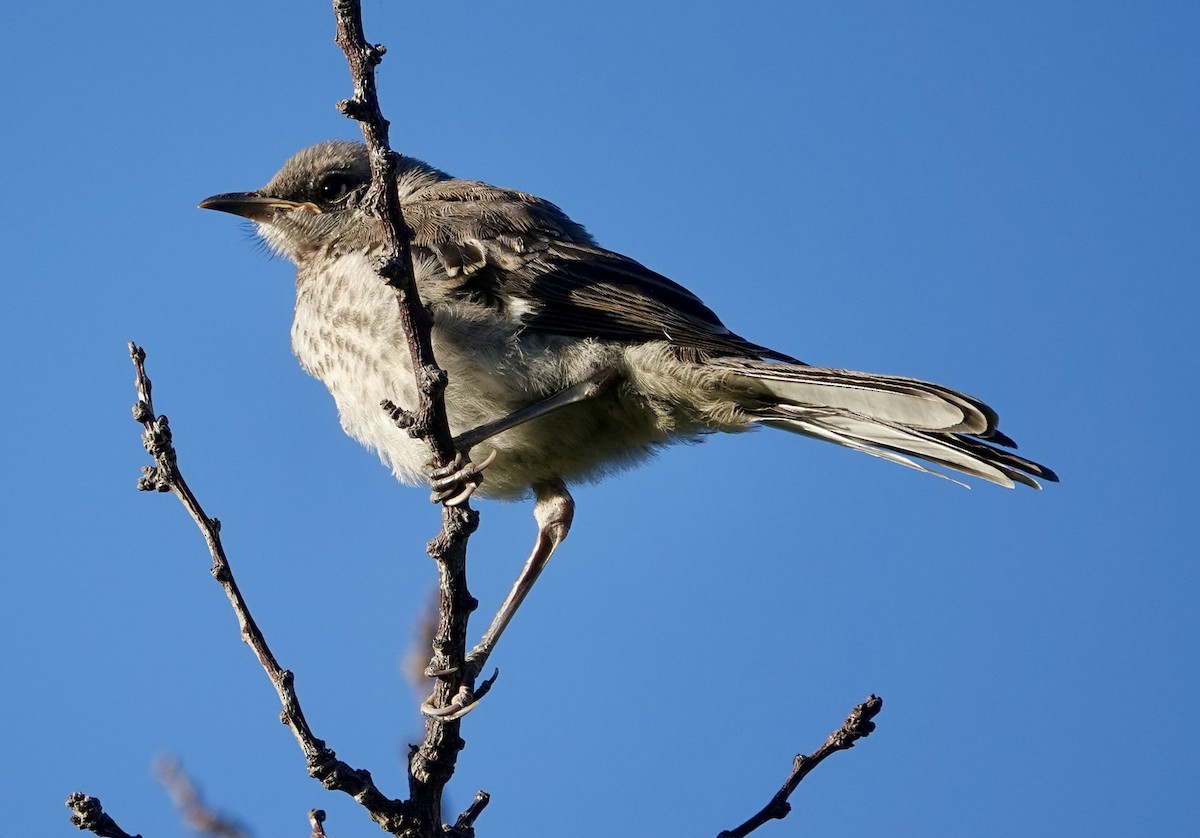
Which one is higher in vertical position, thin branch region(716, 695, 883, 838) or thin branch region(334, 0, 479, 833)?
thin branch region(334, 0, 479, 833)

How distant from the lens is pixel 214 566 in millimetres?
3957

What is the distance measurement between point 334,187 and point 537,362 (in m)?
1.87

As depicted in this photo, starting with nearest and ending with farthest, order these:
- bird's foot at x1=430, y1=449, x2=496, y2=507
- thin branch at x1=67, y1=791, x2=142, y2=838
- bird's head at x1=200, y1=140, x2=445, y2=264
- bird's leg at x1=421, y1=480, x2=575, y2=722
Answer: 1. thin branch at x1=67, y1=791, x2=142, y2=838
2. bird's foot at x1=430, y1=449, x2=496, y2=507
3. bird's leg at x1=421, y1=480, x2=575, y2=722
4. bird's head at x1=200, y1=140, x2=445, y2=264

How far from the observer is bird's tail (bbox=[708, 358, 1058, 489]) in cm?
443

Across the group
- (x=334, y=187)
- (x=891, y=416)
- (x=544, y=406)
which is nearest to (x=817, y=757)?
(x=891, y=416)

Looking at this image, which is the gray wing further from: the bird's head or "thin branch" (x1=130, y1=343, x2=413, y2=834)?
"thin branch" (x1=130, y1=343, x2=413, y2=834)

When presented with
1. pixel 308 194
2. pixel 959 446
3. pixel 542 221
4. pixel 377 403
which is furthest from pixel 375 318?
pixel 959 446

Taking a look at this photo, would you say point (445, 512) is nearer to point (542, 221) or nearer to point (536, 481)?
point (536, 481)

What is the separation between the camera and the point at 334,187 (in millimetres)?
6559

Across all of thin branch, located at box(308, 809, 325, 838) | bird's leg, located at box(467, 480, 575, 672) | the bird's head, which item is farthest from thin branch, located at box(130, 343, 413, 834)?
the bird's head

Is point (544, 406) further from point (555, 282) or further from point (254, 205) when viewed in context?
point (254, 205)

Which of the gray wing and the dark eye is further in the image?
the dark eye

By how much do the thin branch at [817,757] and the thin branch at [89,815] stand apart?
1.88 meters

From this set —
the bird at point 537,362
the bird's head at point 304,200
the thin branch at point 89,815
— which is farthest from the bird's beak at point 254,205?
the thin branch at point 89,815
